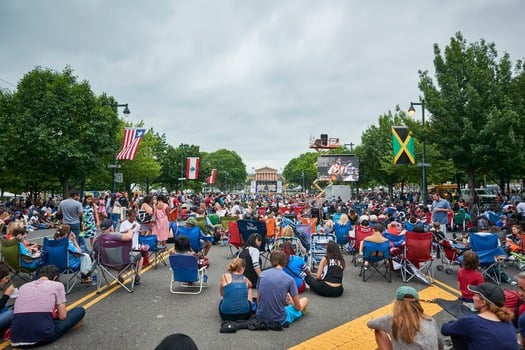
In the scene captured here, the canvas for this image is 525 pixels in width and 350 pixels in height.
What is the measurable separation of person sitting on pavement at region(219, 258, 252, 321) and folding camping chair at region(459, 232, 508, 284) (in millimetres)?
5447

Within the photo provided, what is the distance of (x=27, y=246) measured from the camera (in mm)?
7469

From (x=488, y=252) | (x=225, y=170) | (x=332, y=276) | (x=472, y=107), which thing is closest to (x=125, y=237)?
(x=332, y=276)

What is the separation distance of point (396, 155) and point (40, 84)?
23.8m

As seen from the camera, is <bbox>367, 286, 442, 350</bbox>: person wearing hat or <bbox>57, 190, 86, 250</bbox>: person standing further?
<bbox>57, 190, 86, 250</bbox>: person standing

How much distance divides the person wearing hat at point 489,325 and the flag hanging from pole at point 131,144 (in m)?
19.7

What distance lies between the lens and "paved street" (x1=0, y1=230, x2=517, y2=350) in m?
4.53

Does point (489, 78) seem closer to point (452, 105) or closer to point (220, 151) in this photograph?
point (452, 105)

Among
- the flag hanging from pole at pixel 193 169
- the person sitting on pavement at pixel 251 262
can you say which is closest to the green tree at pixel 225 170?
the flag hanging from pole at pixel 193 169

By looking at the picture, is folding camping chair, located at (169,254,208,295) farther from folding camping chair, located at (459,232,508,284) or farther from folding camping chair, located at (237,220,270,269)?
folding camping chair, located at (459,232,508,284)

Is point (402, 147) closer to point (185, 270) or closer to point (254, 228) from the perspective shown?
point (254, 228)

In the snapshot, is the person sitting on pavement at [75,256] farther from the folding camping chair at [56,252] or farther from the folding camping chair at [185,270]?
the folding camping chair at [185,270]

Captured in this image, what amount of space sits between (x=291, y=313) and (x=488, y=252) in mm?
4951

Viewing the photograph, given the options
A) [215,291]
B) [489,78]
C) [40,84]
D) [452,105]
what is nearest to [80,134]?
[40,84]

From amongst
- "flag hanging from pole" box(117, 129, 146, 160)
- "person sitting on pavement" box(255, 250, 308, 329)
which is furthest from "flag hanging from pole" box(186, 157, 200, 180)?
"person sitting on pavement" box(255, 250, 308, 329)
